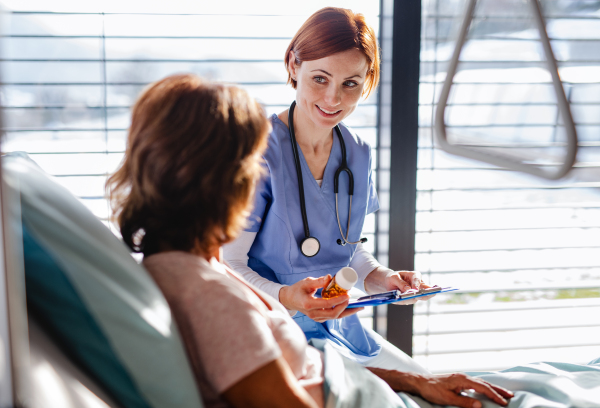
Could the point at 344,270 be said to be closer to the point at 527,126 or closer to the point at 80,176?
the point at 527,126

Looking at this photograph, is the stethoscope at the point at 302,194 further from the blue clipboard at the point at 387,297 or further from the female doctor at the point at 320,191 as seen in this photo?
the blue clipboard at the point at 387,297

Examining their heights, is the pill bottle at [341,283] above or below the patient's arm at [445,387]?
above

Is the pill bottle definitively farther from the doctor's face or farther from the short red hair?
the short red hair

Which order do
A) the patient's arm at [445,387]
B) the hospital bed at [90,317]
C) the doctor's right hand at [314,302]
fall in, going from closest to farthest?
the hospital bed at [90,317] → the patient's arm at [445,387] → the doctor's right hand at [314,302]

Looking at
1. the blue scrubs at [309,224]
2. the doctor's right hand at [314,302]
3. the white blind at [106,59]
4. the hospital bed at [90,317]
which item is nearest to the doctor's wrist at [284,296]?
the doctor's right hand at [314,302]

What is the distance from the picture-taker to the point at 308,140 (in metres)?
1.70

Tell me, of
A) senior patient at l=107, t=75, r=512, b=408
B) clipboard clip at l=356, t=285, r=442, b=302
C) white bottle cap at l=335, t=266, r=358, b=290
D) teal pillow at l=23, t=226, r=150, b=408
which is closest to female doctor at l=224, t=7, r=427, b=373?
clipboard clip at l=356, t=285, r=442, b=302

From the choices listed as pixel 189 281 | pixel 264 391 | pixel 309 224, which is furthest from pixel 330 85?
pixel 264 391

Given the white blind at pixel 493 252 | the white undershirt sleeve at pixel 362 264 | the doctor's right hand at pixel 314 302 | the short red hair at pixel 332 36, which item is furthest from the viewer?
the white blind at pixel 493 252

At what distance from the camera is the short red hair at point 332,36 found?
60.6 inches

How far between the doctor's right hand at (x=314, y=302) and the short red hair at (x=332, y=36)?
74cm

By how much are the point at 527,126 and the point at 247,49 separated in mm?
1364

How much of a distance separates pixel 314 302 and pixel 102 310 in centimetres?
70

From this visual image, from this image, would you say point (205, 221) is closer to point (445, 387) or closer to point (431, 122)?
point (445, 387)
